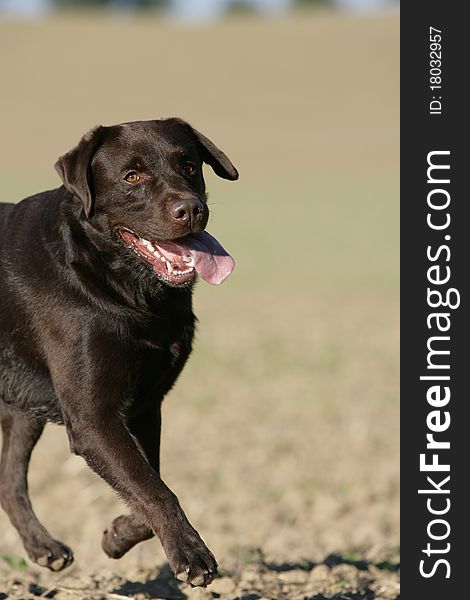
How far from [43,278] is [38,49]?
61284 mm

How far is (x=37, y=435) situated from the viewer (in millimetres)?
6180

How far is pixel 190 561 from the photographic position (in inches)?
187

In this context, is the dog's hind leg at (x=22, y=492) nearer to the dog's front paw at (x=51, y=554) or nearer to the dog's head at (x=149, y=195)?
the dog's front paw at (x=51, y=554)

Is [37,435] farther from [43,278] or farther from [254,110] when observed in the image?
[254,110]

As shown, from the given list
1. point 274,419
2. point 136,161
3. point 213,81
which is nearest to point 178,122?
point 136,161

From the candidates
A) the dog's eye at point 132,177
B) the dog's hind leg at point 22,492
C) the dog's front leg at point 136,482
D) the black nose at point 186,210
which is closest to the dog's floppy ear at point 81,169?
the dog's eye at point 132,177

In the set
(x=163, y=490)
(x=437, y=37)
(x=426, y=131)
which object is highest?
(x=437, y=37)

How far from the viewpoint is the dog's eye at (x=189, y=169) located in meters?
5.39

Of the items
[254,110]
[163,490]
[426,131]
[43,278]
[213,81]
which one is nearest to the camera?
[163,490]

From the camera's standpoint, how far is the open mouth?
513cm

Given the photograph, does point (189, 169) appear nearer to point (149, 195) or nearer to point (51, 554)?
point (149, 195)

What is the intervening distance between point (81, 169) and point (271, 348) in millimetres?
11257

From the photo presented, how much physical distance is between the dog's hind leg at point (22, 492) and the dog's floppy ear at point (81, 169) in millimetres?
1451

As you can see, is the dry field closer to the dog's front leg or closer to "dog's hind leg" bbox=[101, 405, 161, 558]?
"dog's hind leg" bbox=[101, 405, 161, 558]
